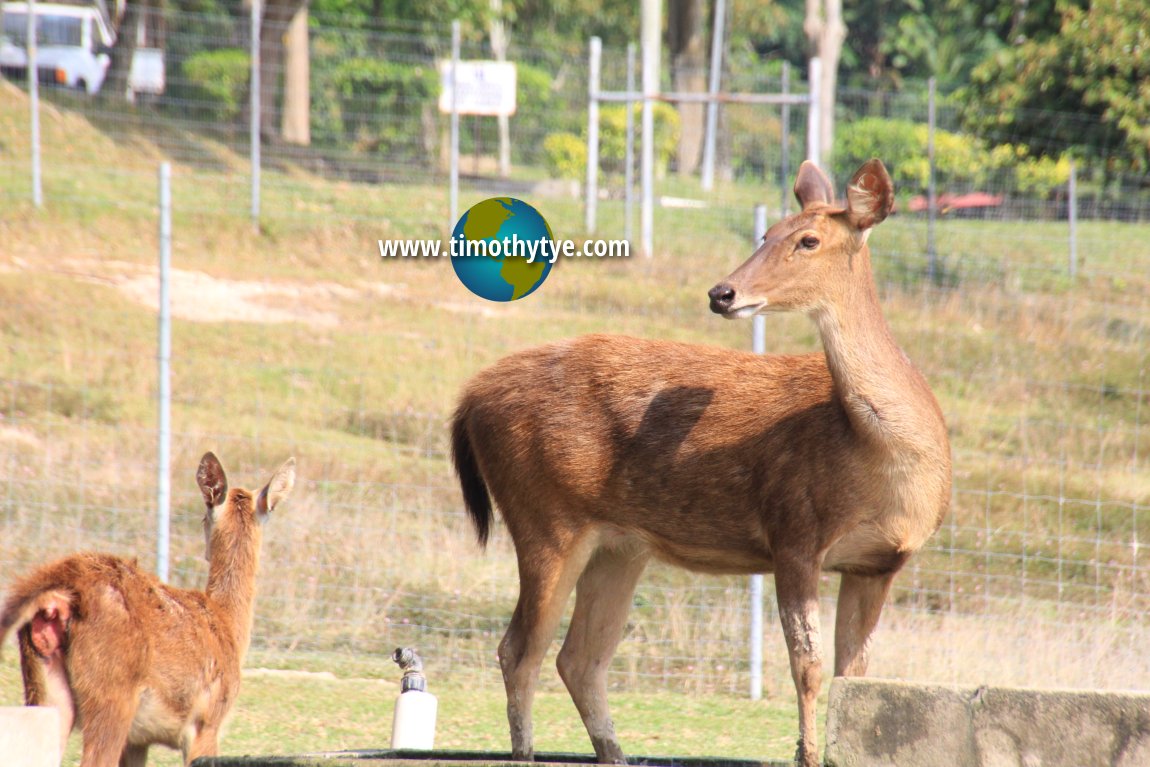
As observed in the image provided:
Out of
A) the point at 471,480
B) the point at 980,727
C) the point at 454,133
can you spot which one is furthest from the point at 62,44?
the point at 980,727

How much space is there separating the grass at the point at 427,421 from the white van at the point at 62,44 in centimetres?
731

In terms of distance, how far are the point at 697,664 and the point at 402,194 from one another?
413 inches

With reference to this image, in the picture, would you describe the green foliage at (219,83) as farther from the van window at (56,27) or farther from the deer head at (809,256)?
the deer head at (809,256)

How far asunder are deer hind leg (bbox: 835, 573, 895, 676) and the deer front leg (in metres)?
0.31

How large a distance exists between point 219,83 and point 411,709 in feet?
53.4

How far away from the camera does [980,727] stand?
14.8 feet

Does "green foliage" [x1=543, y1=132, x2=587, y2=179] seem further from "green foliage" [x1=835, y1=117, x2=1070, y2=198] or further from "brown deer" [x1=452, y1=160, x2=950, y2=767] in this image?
"brown deer" [x1=452, y1=160, x2=950, y2=767]

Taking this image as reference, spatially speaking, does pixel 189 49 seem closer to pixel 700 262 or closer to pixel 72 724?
pixel 700 262

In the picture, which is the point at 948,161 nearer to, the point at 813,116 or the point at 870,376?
the point at 813,116

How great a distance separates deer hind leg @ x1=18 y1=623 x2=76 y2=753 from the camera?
16.3 ft

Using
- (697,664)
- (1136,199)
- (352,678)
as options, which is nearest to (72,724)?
(352,678)

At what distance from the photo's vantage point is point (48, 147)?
18.8m

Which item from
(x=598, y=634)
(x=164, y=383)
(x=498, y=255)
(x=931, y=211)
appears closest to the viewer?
(x=598, y=634)

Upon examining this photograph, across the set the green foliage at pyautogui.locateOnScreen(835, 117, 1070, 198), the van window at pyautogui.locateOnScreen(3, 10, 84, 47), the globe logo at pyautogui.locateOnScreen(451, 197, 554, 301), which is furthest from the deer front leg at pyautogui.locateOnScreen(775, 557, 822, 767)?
the van window at pyautogui.locateOnScreen(3, 10, 84, 47)
